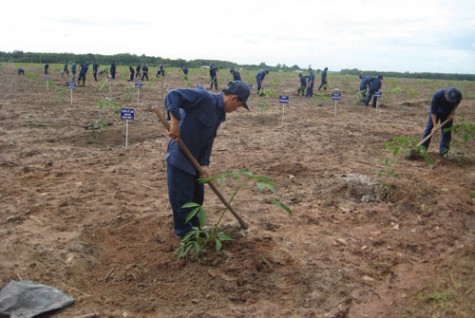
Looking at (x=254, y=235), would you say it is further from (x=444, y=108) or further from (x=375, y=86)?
(x=375, y=86)

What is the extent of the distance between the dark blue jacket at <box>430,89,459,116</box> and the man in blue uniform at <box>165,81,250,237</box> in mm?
4541

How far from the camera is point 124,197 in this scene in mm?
4672

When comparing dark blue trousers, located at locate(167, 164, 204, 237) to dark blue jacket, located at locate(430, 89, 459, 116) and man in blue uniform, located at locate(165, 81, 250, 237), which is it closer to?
man in blue uniform, located at locate(165, 81, 250, 237)

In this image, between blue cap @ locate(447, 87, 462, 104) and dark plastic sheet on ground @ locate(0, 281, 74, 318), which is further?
blue cap @ locate(447, 87, 462, 104)

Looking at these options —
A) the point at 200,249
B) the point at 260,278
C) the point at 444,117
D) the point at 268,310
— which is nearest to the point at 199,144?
the point at 200,249

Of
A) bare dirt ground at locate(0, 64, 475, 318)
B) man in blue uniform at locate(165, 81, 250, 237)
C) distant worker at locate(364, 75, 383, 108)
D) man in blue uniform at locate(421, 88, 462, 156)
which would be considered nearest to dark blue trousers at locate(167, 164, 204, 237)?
man in blue uniform at locate(165, 81, 250, 237)

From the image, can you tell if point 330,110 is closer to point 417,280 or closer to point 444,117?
point 444,117

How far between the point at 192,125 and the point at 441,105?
16.4ft

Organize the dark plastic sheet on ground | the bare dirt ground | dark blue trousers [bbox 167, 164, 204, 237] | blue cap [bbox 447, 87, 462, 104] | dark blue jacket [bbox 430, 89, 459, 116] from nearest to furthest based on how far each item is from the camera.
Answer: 1. the dark plastic sheet on ground
2. the bare dirt ground
3. dark blue trousers [bbox 167, 164, 204, 237]
4. blue cap [bbox 447, 87, 462, 104]
5. dark blue jacket [bbox 430, 89, 459, 116]

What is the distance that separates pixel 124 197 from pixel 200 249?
1.73 meters

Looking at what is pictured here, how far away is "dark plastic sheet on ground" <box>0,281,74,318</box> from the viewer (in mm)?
2520

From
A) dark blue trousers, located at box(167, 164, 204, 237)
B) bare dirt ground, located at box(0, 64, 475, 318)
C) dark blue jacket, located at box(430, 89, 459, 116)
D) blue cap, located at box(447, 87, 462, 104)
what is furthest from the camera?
dark blue jacket, located at box(430, 89, 459, 116)

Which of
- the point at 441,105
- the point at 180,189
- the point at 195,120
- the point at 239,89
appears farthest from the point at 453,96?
the point at 180,189

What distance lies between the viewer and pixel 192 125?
3205 millimetres
